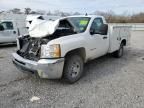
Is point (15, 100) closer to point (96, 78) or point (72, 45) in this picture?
point (72, 45)

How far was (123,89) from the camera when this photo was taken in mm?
4402

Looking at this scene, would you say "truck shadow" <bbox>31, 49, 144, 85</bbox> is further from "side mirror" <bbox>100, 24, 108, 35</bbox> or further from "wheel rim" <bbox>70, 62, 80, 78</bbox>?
"side mirror" <bbox>100, 24, 108, 35</bbox>

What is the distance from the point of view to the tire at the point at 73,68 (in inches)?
179

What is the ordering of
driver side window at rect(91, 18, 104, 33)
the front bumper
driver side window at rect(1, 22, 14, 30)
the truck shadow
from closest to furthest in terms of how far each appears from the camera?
the front bumper, the truck shadow, driver side window at rect(91, 18, 104, 33), driver side window at rect(1, 22, 14, 30)

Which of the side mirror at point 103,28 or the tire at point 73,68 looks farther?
the side mirror at point 103,28

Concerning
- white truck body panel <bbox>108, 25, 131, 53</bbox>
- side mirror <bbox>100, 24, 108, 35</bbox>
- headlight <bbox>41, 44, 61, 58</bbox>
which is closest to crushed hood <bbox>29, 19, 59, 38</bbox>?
headlight <bbox>41, 44, 61, 58</bbox>

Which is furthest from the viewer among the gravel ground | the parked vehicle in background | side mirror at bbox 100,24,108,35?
the parked vehicle in background

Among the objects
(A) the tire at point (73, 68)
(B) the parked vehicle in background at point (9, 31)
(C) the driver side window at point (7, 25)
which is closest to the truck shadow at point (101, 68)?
(A) the tire at point (73, 68)

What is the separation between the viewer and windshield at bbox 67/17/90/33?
5266 mm

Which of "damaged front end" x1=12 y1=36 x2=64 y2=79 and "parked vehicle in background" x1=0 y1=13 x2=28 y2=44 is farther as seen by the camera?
"parked vehicle in background" x1=0 y1=13 x2=28 y2=44

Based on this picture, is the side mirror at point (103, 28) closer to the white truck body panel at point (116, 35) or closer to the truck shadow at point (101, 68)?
the white truck body panel at point (116, 35)

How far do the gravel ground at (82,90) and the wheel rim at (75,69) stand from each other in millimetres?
243

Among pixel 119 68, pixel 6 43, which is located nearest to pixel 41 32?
pixel 119 68

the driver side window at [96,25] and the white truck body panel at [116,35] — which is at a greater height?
the driver side window at [96,25]
